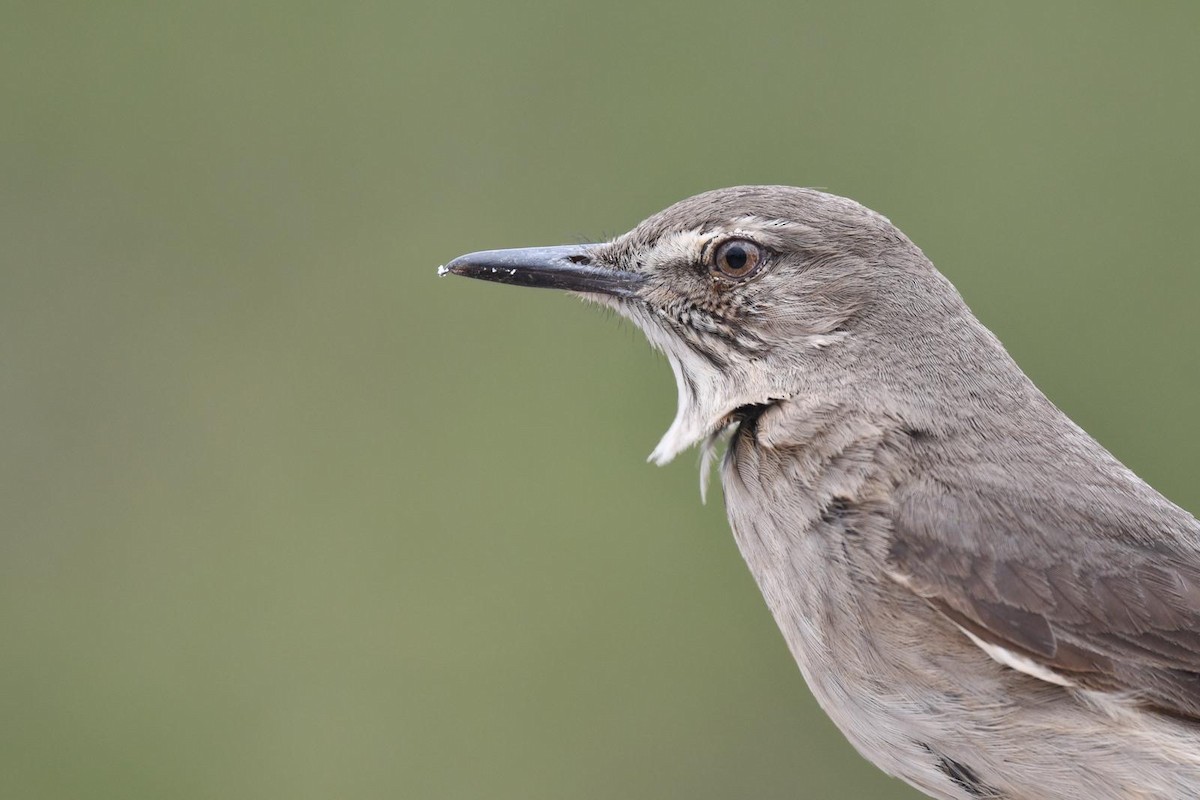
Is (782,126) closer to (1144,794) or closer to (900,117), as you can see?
(900,117)

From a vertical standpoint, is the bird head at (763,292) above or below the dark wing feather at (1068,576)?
above

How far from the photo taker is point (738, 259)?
5297mm

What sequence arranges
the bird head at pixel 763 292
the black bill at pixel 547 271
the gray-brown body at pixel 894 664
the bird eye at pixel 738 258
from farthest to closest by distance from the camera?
1. the black bill at pixel 547 271
2. the bird eye at pixel 738 258
3. the bird head at pixel 763 292
4. the gray-brown body at pixel 894 664

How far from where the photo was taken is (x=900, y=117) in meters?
9.71

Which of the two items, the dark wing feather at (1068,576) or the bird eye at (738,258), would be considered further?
the bird eye at (738,258)

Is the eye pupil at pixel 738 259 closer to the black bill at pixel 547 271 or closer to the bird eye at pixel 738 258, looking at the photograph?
the bird eye at pixel 738 258

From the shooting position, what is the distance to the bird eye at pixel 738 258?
5277 millimetres

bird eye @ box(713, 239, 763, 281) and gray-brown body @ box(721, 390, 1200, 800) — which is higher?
bird eye @ box(713, 239, 763, 281)

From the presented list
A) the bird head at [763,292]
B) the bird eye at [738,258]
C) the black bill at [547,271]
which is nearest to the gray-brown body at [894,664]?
the bird head at [763,292]

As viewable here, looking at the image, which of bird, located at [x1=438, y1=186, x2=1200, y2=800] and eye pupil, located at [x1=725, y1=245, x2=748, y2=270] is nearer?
bird, located at [x1=438, y1=186, x2=1200, y2=800]

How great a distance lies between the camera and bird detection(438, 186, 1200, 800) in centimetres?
438

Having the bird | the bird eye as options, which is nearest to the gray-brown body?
the bird

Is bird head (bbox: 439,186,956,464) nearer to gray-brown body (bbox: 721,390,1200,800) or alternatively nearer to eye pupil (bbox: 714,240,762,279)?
eye pupil (bbox: 714,240,762,279)

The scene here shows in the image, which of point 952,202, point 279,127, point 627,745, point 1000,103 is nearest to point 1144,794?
point 627,745
